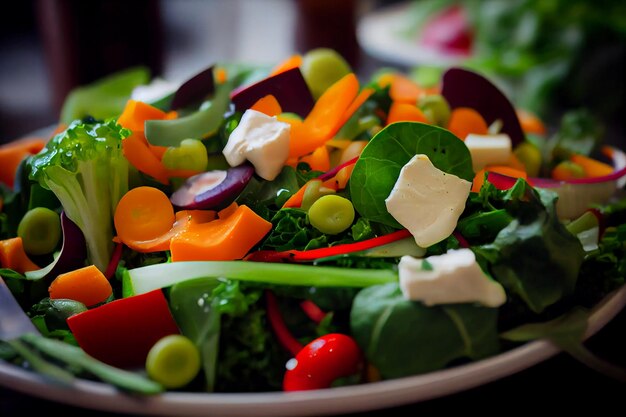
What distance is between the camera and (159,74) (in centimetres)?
274

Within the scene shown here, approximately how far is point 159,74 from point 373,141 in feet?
5.88

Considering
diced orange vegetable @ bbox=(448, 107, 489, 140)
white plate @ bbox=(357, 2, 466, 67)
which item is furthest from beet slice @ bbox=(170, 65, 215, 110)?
white plate @ bbox=(357, 2, 466, 67)

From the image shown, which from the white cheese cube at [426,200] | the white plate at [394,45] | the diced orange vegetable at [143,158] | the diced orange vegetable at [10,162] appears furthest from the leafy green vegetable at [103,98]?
the white plate at [394,45]

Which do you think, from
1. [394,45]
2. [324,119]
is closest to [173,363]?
[324,119]

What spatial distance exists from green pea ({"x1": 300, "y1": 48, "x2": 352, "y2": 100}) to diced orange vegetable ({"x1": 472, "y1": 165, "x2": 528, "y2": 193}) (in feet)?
1.30

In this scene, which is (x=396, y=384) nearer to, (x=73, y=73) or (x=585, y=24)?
(x=73, y=73)

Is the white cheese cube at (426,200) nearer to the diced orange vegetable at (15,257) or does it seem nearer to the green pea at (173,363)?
the green pea at (173,363)

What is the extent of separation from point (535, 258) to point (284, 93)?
0.62 meters

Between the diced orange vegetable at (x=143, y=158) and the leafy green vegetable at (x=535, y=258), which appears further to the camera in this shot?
the diced orange vegetable at (x=143, y=158)

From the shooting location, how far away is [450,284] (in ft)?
3.13

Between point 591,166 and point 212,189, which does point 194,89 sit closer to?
point 212,189

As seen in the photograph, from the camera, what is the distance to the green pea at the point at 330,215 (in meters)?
1.11

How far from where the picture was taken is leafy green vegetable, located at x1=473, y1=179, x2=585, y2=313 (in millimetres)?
1026

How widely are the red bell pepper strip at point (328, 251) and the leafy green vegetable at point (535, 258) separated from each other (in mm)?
141
